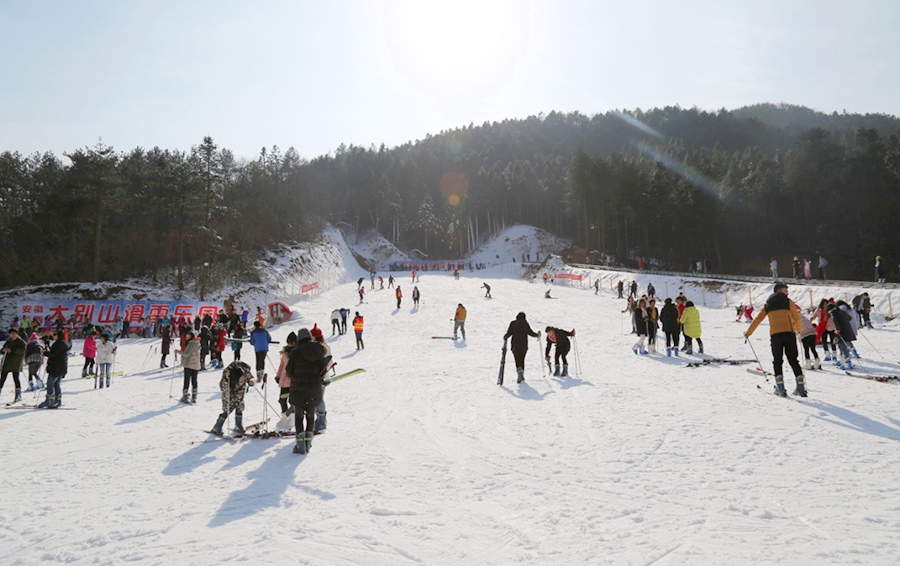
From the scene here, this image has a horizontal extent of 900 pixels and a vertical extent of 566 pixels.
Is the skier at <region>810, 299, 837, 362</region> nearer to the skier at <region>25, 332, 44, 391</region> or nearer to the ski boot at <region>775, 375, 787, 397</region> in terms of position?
the ski boot at <region>775, 375, 787, 397</region>

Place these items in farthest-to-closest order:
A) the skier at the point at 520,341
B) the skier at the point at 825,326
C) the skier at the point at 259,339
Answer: the skier at the point at 259,339, the skier at the point at 825,326, the skier at the point at 520,341

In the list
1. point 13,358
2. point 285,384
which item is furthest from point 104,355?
point 285,384

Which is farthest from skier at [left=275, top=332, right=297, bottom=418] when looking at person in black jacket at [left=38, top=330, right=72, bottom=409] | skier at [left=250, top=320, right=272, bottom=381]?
person in black jacket at [left=38, top=330, right=72, bottom=409]

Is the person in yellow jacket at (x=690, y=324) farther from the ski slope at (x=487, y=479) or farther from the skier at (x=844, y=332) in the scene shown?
the skier at (x=844, y=332)

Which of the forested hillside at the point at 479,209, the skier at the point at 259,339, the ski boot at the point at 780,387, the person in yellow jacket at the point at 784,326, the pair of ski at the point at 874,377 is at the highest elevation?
the forested hillside at the point at 479,209

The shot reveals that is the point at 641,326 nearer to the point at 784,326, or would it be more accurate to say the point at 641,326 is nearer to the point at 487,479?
the point at 784,326

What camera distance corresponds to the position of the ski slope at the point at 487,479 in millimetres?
4387

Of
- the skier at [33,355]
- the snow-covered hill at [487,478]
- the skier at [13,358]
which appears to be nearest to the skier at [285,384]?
the snow-covered hill at [487,478]

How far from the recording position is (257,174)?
68250 mm

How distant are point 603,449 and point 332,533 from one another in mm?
4005

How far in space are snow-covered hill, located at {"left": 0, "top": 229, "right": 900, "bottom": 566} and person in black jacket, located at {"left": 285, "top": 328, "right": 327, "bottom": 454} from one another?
1.30 feet

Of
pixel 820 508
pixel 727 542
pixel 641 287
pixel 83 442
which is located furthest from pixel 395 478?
pixel 641 287

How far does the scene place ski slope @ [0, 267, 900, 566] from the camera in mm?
4387

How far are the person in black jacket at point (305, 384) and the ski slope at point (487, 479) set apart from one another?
0.38 metres
